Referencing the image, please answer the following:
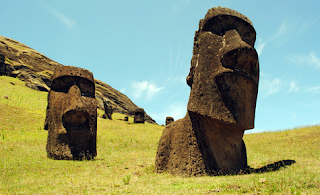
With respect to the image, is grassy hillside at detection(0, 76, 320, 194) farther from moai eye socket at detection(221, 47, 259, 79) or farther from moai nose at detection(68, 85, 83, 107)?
moai eye socket at detection(221, 47, 259, 79)

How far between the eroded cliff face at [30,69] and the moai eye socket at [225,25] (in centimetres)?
2957

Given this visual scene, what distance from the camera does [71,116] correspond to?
8.84 m

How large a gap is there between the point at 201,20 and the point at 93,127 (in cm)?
563

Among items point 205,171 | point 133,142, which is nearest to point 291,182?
point 205,171

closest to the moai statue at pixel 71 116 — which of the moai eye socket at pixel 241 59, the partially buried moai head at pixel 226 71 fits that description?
the partially buried moai head at pixel 226 71

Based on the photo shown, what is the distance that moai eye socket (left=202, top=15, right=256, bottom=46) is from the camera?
259 inches

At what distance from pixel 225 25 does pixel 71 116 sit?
5.95 meters

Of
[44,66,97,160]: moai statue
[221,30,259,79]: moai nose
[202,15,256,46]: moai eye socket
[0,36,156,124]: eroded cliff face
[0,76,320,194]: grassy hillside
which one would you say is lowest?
[0,76,320,194]: grassy hillside

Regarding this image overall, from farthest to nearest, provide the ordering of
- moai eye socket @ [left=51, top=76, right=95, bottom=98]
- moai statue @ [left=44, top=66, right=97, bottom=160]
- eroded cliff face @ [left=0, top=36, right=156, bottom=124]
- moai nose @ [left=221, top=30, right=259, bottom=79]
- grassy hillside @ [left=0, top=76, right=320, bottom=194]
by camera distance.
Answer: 1. eroded cliff face @ [left=0, top=36, right=156, bottom=124]
2. moai eye socket @ [left=51, top=76, right=95, bottom=98]
3. moai statue @ [left=44, top=66, right=97, bottom=160]
4. moai nose @ [left=221, top=30, right=259, bottom=79]
5. grassy hillside @ [left=0, top=76, right=320, bottom=194]

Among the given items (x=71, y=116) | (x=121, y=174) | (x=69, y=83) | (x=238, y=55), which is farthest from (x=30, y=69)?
(x=238, y=55)

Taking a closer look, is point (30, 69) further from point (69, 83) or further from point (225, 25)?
point (225, 25)

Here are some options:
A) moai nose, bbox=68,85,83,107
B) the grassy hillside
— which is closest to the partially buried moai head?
the grassy hillside

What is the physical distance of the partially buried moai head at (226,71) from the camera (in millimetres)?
5953

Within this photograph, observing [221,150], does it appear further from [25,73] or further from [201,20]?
[25,73]
